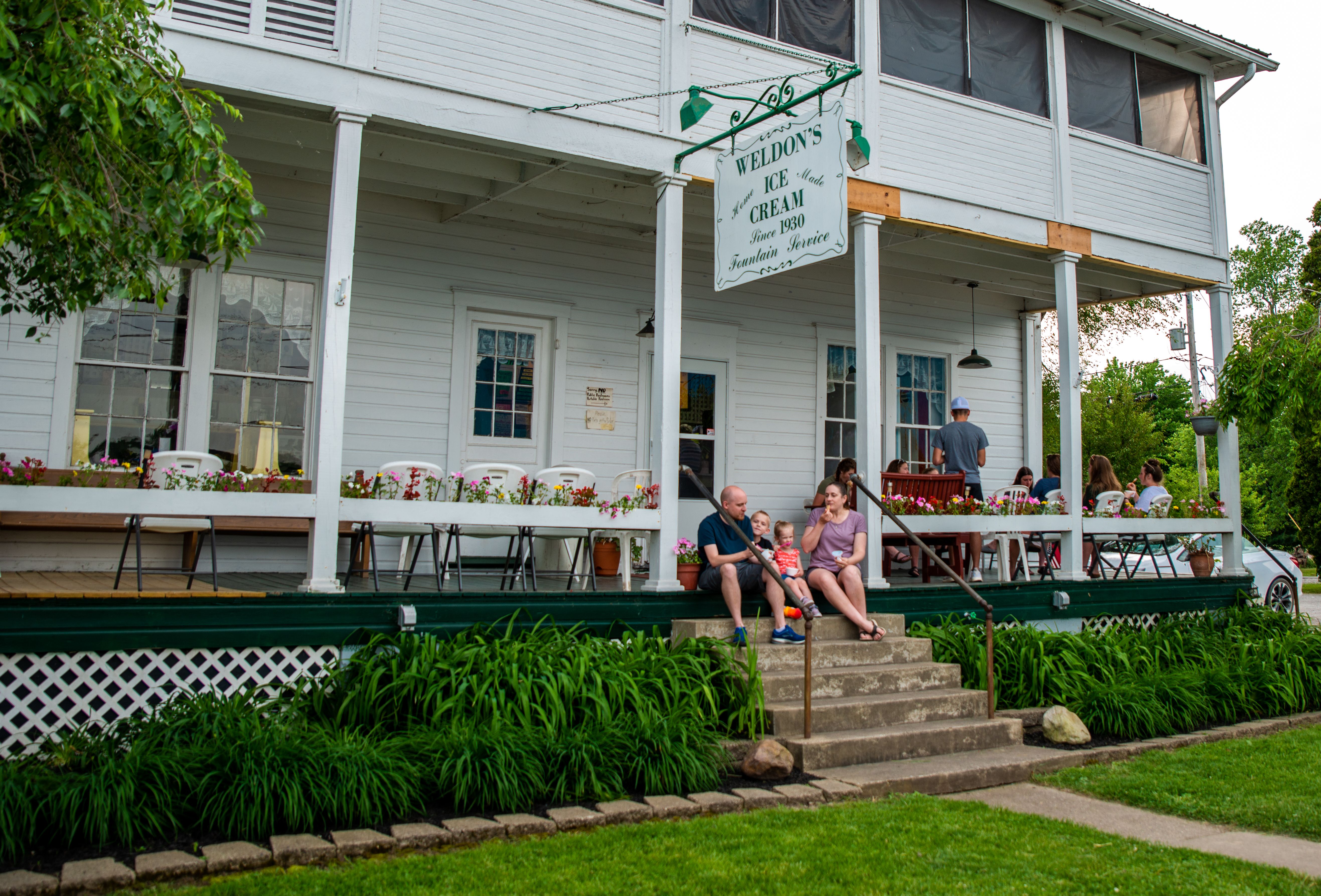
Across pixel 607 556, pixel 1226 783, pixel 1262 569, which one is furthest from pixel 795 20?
pixel 1262 569

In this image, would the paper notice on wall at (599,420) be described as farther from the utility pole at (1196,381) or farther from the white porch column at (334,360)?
the utility pole at (1196,381)

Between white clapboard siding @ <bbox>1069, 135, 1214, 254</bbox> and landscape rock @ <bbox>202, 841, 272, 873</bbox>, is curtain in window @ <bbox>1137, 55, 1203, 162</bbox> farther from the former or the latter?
landscape rock @ <bbox>202, 841, 272, 873</bbox>

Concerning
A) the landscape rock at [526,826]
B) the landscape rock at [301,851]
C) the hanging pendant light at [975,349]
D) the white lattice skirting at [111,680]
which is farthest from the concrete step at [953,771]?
the hanging pendant light at [975,349]

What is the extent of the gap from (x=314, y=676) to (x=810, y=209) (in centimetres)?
411

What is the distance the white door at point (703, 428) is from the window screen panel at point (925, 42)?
128 inches

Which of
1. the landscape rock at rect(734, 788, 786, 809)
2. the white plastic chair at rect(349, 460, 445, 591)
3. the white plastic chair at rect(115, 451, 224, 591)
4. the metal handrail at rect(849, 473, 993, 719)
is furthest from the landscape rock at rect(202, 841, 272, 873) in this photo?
the metal handrail at rect(849, 473, 993, 719)

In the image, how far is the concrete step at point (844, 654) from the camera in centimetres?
676

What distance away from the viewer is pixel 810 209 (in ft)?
21.0

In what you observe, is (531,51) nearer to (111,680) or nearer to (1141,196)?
(111,680)

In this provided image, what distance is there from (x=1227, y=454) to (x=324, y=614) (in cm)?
913

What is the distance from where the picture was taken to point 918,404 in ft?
39.0

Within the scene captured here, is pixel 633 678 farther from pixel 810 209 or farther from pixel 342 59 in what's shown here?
pixel 342 59

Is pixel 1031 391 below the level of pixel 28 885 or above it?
above

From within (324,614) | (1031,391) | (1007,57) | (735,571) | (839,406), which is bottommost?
(324,614)
